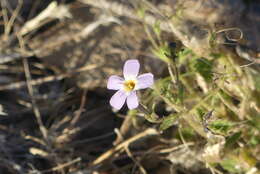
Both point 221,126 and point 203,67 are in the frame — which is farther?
point 203,67

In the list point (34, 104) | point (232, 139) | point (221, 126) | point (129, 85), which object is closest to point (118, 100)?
point (129, 85)

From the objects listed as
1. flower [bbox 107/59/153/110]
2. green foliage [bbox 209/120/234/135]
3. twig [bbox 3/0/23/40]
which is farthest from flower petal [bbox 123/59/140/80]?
twig [bbox 3/0/23/40]

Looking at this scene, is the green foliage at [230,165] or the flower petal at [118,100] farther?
the green foliage at [230,165]

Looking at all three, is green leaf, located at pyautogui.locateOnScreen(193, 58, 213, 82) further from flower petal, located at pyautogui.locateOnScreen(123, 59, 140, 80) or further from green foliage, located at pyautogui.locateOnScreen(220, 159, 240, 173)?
flower petal, located at pyautogui.locateOnScreen(123, 59, 140, 80)

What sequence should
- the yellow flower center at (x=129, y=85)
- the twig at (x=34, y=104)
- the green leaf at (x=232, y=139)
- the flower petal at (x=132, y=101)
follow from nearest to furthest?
the flower petal at (x=132, y=101), the yellow flower center at (x=129, y=85), the green leaf at (x=232, y=139), the twig at (x=34, y=104)

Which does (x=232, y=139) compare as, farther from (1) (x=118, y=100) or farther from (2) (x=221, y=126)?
(1) (x=118, y=100)

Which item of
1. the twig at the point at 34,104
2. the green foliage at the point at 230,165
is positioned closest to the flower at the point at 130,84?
the green foliage at the point at 230,165

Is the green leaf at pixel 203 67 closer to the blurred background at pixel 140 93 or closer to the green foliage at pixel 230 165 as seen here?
the blurred background at pixel 140 93
